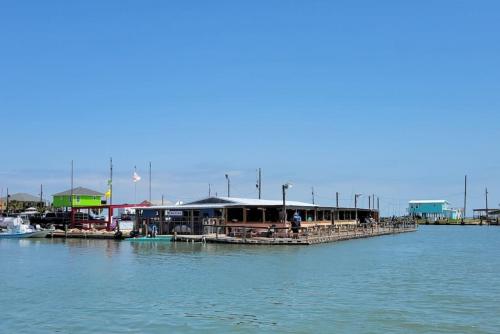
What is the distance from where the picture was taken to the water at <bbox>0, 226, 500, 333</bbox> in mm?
18906

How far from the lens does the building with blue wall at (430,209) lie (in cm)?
14600

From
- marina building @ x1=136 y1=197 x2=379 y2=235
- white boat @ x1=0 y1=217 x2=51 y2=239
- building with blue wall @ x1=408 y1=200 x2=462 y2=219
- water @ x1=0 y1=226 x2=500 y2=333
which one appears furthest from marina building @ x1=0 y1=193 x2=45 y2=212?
building with blue wall @ x1=408 y1=200 x2=462 y2=219

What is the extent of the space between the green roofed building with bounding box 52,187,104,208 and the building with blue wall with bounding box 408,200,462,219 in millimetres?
83699

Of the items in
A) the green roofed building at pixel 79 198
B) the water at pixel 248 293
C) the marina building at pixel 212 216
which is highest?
the green roofed building at pixel 79 198

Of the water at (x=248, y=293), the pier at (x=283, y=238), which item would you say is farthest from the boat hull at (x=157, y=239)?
the water at (x=248, y=293)

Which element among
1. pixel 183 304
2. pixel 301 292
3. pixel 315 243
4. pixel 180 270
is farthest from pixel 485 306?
pixel 315 243

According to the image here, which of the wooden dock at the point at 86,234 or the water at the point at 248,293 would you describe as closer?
the water at the point at 248,293

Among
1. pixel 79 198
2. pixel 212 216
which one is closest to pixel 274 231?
pixel 212 216

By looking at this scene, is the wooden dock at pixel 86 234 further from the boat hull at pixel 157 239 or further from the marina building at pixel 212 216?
the boat hull at pixel 157 239

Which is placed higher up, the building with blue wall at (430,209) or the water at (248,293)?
the building with blue wall at (430,209)

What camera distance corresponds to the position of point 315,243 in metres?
51.1

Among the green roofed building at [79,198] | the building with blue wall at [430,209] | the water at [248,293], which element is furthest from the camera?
the building with blue wall at [430,209]

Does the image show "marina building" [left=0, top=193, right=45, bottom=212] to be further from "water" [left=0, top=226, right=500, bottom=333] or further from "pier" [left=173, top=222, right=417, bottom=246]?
"water" [left=0, top=226, right=500, bottom=333]

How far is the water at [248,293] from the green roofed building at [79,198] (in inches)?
1709
